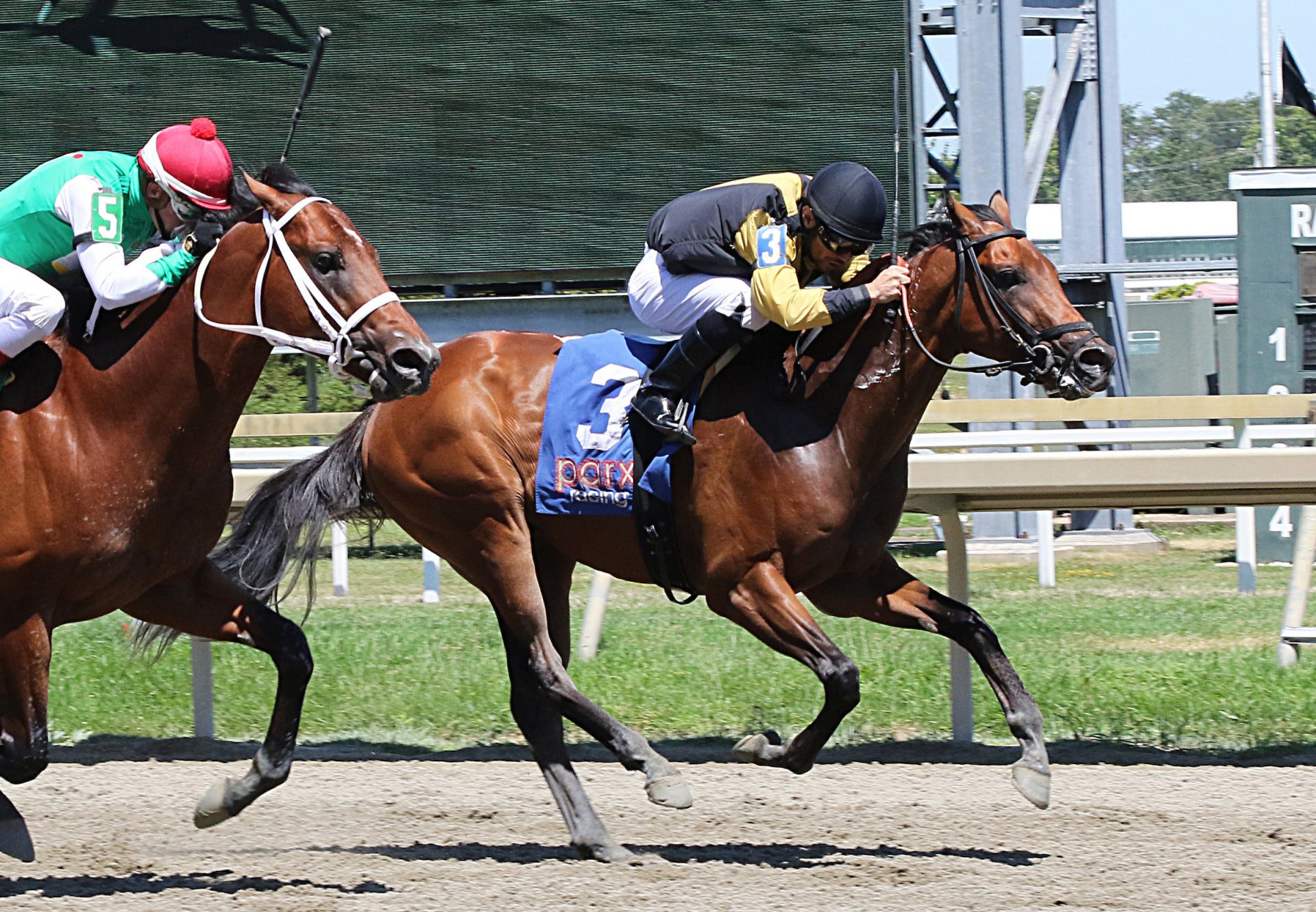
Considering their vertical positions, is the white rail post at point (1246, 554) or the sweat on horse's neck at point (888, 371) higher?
the sweat on horse's neck at point (888, 371)

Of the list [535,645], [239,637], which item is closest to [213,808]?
[239,637]

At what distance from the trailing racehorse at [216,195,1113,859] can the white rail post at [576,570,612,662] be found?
1892 millimetres

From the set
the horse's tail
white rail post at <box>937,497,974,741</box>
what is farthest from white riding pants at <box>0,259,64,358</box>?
white rail post at <box>937,497,974,741</box>

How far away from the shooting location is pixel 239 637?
446 centimetres

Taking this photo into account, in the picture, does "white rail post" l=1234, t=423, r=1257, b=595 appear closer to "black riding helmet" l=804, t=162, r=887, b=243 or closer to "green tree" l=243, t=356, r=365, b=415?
"black riding helmet" l=804, t=162, r=887, b=243

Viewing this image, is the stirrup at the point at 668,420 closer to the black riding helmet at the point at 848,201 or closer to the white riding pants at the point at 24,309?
the black riding helmet at the point at 848,201

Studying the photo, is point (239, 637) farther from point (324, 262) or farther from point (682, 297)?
point (682, 297)

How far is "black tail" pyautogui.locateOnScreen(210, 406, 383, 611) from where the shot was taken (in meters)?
5.25

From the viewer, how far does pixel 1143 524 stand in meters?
13.9

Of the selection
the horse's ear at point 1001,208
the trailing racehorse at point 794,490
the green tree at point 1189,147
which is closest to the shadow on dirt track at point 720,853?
the trailing racehorse at point 794,490

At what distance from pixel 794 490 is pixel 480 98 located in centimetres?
716

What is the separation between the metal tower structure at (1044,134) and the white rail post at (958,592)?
5.45m

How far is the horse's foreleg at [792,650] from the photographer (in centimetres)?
434

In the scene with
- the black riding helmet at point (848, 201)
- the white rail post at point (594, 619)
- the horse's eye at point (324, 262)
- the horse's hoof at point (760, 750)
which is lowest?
the white rail post at point (594, 619)
